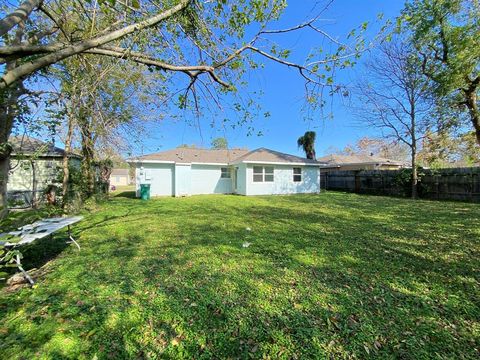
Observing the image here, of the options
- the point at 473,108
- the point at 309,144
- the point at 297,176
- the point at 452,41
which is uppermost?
the point at 452,41

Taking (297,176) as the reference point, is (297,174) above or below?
above

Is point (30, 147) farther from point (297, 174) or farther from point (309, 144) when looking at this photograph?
point (309, 144)

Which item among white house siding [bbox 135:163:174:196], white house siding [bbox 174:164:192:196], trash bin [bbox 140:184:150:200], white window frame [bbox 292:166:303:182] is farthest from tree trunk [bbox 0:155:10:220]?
white window frame [bbox 292:166:303:182]

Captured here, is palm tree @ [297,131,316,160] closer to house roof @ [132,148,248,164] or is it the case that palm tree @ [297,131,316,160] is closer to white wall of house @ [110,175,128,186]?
house roof @ [132,148,248,164]

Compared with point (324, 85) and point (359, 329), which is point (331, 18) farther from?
point (359, 329)

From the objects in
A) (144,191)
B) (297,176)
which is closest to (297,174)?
(297,176)

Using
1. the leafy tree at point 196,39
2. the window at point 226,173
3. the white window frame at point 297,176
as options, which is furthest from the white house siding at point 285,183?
the leafy tree at point 196,39

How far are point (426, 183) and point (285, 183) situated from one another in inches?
347

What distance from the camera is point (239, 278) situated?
3.25 metres

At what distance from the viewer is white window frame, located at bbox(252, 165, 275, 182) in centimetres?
1633

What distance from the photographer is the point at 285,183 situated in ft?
56.8

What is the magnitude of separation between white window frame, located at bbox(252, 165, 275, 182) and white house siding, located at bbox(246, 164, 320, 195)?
0.23 m

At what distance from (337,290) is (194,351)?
193 centimetres

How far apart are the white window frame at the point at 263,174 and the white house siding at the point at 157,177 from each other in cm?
620
